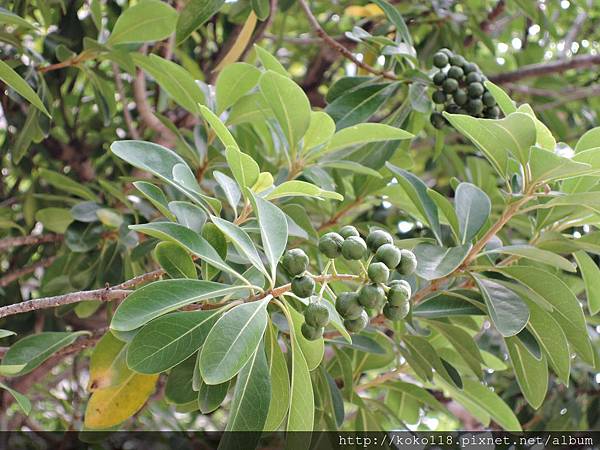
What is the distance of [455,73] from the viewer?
5.33ft

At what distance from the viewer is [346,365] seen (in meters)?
1.49

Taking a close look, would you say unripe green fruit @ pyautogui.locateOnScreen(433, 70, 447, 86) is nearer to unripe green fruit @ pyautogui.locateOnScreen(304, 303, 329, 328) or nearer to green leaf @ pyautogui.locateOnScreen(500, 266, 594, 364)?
green leaf @ pyautogui.locateOnScreen(500, 266, 594, 364)

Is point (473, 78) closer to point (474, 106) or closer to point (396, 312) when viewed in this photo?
point (474, 106)

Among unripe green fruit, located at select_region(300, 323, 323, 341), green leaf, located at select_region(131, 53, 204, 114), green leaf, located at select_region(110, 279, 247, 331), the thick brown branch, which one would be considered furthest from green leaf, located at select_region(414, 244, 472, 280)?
the thick brown branch

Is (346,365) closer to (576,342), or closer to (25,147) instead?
(576,342)

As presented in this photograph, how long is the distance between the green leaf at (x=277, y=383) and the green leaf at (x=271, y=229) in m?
0.16

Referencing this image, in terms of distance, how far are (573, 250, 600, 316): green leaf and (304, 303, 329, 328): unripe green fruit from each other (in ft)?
1.92

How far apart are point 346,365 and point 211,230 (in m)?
0.51

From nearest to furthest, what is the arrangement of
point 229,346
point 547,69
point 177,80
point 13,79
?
point 229,346 < point 13,79 < point 177,80 < point 547,69

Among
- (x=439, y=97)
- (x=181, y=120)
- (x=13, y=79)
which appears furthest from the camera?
(x=181, y=120)

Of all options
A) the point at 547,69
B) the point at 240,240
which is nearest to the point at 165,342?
the point at 240,240

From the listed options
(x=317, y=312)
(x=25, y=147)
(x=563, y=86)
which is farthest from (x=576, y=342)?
(x=563, y=86)

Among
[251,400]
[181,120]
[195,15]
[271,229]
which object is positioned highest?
[195,15]

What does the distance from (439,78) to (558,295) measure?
0.62 meters
